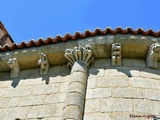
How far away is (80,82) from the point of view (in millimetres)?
5793

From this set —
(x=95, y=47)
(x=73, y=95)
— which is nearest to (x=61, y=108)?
(x=73, y=95)

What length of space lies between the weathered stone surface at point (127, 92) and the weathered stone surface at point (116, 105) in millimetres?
126

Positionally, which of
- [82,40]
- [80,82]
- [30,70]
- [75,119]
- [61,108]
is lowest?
[75,119]

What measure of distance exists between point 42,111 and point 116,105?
1.35 meters

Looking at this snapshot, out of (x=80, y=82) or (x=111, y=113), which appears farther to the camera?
(x=80, y=82)

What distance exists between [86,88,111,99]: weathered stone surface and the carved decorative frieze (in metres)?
0.77

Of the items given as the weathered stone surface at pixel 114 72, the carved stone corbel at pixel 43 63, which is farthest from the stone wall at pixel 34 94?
the weathered stone surface at pixel 114 72

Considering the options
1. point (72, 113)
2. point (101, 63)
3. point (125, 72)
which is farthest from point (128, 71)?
point (72, 113)

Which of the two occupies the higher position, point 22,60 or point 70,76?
point 22,60

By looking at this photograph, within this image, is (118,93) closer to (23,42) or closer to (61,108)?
(61,108)

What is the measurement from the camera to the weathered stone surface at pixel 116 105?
207 inches

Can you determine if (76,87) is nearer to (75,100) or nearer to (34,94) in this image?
(75,100)

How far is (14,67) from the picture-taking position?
685 cm

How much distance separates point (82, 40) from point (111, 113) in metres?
2.01
